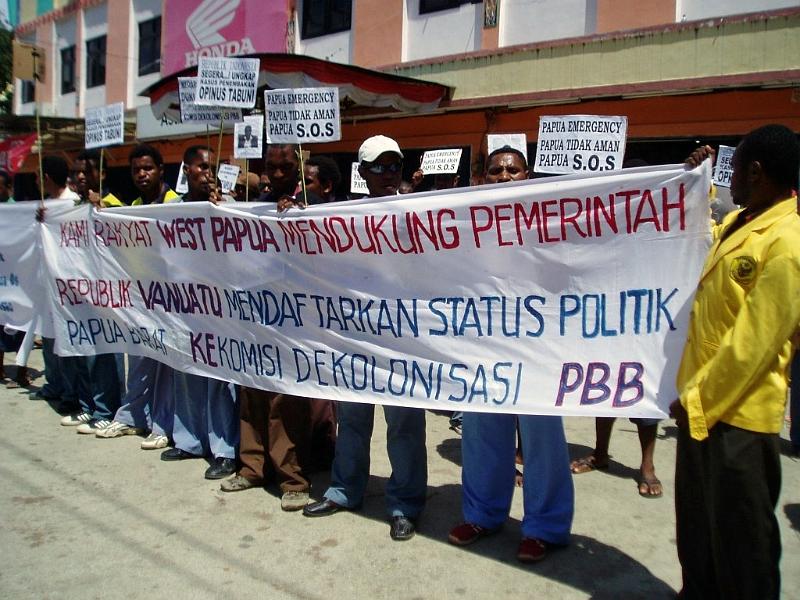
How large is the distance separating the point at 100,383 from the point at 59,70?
1782cm

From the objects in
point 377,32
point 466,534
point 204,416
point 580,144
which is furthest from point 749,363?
point 377,32

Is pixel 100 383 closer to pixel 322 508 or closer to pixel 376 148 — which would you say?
pixel 322 508

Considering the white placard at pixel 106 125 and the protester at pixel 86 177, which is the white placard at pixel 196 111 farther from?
the protester at pixel 86 177

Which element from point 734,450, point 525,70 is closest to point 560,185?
point 734,450

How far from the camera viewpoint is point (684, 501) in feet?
8.33

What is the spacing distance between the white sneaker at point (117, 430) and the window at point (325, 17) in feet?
29.5

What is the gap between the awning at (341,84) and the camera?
8.27 meters

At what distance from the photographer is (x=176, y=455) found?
4.44 meters

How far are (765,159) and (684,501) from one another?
48.5 inches

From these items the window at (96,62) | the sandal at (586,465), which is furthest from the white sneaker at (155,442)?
the window at (96,62)

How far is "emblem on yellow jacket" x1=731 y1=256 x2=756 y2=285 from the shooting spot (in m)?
2.22

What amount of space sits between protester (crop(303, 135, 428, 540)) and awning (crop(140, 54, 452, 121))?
5.10 meters

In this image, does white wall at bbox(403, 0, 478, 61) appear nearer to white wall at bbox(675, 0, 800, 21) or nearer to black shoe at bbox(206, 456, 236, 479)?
white wall at bbox(675, 0, 800, 21)

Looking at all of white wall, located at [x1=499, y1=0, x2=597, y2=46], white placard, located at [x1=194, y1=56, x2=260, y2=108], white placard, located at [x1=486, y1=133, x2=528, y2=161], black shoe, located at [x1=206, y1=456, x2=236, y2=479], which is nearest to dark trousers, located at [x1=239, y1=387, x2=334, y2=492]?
black shoe, located at [x1=206, y1=456, x2=236, y2=479]
